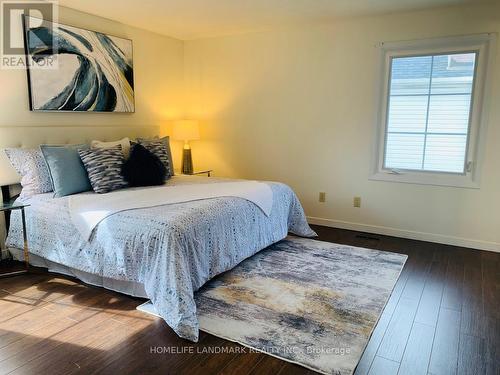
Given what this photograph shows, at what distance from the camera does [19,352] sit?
2.08 meters

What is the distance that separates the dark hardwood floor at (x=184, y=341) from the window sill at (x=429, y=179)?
100cm

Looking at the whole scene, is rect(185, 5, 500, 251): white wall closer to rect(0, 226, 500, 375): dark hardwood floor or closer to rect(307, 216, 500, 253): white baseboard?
rect(307, 216, 500, 253): white baseboard

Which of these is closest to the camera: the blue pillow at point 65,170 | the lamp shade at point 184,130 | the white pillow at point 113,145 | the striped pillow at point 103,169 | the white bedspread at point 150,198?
the white bedspread at point 150,198

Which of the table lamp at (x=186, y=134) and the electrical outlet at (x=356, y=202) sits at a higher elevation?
the table lamp at (x=186, y=134)

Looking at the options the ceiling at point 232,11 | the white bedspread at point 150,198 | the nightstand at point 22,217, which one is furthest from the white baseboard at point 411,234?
the nightstand at point 22,217

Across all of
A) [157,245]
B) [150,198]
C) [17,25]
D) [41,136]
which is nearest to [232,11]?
[17,25]

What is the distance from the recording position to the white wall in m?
3.72

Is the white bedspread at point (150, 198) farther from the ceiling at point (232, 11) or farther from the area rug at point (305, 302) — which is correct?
the ceiling at point (232, 11)

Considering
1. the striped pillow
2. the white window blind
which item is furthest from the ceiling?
the striped pillow

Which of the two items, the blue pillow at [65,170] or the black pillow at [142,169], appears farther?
the black pillow at [142,169]

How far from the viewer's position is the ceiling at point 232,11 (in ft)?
11.5

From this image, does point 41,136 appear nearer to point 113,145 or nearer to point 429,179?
point 113,145

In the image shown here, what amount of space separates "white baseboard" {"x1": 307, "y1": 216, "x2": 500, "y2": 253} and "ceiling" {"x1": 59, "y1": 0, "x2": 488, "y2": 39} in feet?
7.35

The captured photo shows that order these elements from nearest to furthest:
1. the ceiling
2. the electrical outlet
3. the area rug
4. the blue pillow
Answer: the area rug
the blue pillow
the ceiling
the electrical outlet
